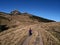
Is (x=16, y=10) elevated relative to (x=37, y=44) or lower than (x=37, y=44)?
elevated

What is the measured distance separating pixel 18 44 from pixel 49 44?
7553 mm

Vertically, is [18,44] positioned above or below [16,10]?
below

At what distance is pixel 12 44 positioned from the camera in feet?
110

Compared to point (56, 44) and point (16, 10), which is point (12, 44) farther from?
point (16, 10)

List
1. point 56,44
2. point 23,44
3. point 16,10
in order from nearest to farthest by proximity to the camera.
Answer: point 23,44 < point 56,44 < point 16,10

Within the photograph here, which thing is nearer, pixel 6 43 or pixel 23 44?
pixel 23 44

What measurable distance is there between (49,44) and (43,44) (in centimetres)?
235

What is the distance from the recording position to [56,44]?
119ft

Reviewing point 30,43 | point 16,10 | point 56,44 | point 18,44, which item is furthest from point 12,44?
point 16,10

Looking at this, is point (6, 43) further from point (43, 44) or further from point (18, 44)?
point (43, 44)

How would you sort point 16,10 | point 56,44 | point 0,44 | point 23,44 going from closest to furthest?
point 23,44
point 0,44
point 56,44
point 16,10

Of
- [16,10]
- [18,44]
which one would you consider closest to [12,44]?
[18,44]

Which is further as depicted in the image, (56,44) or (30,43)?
(56,44)

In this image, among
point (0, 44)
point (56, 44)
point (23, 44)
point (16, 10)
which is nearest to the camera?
point (23, 44)
